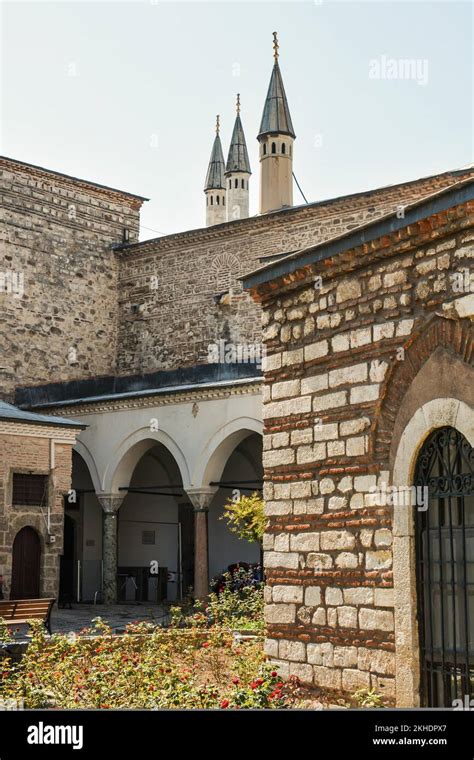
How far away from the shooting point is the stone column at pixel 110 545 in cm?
1967

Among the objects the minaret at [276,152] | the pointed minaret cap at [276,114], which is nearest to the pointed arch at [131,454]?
the minaret at [276,152]

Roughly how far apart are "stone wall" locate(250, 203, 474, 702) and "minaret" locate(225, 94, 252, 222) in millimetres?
28664

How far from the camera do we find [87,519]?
72.8ft

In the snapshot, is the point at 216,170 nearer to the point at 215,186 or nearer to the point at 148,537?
the point at 215,186

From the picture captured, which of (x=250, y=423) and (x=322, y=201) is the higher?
(x=322, y=201)

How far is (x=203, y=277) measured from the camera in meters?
24.0

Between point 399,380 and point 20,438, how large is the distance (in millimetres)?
12268

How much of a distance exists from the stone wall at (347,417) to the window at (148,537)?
15.6 meters

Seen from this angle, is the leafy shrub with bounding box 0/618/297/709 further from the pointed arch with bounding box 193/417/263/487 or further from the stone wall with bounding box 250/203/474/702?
the pointed arch with bounding box 193/417/263/487

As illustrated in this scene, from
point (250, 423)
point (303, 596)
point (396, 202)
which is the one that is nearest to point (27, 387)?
point (250, 423)

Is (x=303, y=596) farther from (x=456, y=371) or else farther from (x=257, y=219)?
(x=257, y=219)

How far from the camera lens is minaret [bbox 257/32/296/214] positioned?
25094mm

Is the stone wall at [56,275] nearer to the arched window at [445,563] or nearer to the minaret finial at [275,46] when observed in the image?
the minaret finial at [275,46]

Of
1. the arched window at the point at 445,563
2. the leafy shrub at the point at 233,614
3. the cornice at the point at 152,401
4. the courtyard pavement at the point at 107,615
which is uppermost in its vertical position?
the cornice at the point at 152,401
